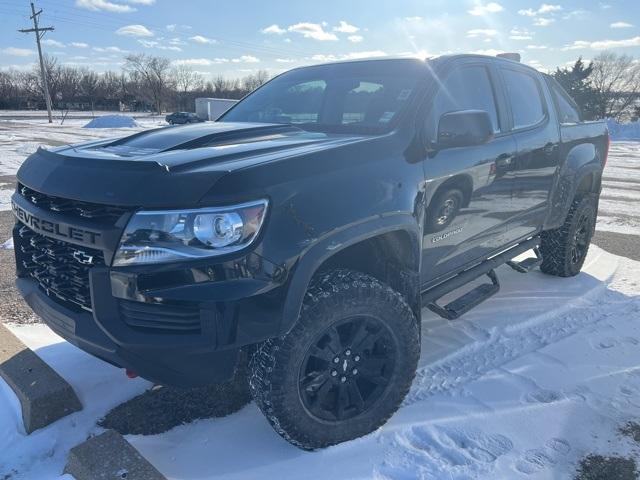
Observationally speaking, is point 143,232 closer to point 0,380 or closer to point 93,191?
point 93,191

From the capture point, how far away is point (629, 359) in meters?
3.40

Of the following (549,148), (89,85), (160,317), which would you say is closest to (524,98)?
(549,148)

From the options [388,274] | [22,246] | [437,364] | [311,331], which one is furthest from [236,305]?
[437,364]

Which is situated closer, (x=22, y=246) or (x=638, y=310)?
(x=22, y=246)

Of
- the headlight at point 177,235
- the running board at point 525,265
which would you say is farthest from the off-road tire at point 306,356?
the running board at point 525,265

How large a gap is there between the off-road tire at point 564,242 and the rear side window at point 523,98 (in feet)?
3.70

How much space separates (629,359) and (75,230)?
11.2ft

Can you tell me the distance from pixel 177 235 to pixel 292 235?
0.44 metres

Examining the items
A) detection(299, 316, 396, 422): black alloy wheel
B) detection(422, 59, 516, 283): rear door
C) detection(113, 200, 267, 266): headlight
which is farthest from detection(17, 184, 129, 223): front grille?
detection(422, 59, 516, 283): rear door

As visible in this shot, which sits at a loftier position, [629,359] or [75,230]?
[75,230]

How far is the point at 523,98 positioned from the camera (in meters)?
4.00

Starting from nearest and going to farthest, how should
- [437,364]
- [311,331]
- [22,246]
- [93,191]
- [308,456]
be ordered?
[93,191] < [311,331] < [308,456] < [22,246] < [437,364]

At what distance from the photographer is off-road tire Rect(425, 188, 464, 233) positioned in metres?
2.85

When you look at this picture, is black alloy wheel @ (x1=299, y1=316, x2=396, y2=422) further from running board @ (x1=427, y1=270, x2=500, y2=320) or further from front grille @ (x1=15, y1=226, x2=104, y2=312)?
front grille @ (x1=15, y1=226, x2=104, y2=312)
